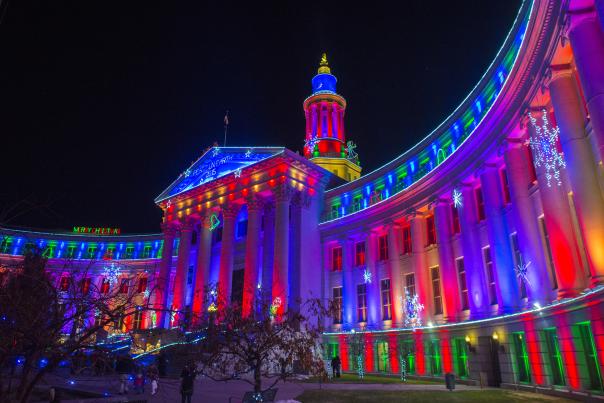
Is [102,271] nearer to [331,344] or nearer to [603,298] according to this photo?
[331,344]

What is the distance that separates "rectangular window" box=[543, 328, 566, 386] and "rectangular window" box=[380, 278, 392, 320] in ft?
62.9

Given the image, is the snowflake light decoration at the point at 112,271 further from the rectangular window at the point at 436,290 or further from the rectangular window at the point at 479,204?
the rectangular window at the point at 479,204

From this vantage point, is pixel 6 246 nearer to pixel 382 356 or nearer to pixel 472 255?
pixel 382 356

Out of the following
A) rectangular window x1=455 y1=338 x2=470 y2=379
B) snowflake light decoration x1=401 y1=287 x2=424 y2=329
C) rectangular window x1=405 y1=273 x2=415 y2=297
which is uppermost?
rectangular window x1=405 y1=273 x2=415 y2=297

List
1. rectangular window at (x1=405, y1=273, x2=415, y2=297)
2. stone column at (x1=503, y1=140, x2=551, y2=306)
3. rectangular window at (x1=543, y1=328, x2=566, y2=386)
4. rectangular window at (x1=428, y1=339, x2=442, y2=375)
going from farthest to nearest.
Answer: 1. rectangular window at (x1=405, y1=273, x2=415, y2=297)
2. rectangular window at (x1=428, y1=339, x2=442, y2=375)
3. stone column at (x1=503, y1=140, x2=551, y2=306)
4. rectangular window at (x1=543, y1=328, x2=566, y2=386)

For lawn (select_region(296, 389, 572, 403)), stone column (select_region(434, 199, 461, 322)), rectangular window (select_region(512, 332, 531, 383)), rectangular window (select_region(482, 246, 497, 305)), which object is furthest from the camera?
stone column (select_region(434, 199, 461, 322))

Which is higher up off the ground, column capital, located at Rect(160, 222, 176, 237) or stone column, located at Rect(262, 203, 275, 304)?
column capital, located at Rect(160, 222, 176, 237)

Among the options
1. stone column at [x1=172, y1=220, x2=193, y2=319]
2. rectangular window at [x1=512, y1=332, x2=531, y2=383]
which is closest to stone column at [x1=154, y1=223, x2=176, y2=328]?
stone column at [x1=172, y1=220, x2=193, y2=319]

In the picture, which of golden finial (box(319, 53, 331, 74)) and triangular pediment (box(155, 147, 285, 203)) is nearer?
triangular pediment (box(155, 147, 285, 203))

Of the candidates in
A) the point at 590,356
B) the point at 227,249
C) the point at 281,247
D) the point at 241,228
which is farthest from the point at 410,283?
the point at 241,228

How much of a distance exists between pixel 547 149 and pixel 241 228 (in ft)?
122

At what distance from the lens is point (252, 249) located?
4494cm

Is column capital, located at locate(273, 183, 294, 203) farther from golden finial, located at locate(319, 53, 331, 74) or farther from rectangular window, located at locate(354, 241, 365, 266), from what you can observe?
golden finial, located at locate(319, 53, 331, 74)

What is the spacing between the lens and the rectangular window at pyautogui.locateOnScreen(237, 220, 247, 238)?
5189cm
